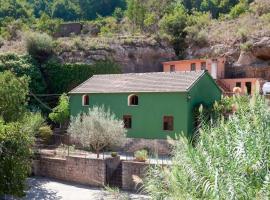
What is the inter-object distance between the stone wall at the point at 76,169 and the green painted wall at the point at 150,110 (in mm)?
6246

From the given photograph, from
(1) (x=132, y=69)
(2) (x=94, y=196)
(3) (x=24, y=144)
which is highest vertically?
(1) (x=132, y=69)

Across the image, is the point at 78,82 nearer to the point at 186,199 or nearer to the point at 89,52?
the point at 89,52

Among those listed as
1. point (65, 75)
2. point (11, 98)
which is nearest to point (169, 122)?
point (11, 98)

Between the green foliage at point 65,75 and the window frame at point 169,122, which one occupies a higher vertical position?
the green foliage at point 65,75

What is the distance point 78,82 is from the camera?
4391 cm

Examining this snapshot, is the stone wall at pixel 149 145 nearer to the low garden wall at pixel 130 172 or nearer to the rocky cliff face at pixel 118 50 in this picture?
the low garden wall at pixel 130 172

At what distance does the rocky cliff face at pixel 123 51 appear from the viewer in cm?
4638

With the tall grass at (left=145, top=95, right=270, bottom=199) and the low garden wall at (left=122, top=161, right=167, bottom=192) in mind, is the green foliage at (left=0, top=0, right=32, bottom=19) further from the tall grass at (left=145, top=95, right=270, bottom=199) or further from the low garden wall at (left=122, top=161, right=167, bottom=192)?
the tall grass at (left=145, top=95, right=270, bottom=199)

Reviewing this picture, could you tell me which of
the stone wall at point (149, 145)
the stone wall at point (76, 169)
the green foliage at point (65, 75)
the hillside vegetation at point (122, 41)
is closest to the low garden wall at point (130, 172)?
the stone wall at point (76, 169)

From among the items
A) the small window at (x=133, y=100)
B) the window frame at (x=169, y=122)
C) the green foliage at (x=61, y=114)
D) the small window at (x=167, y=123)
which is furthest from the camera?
the green foliage at (x=61, y=114)

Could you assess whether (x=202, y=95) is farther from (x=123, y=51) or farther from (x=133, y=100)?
(x=123, y=51)

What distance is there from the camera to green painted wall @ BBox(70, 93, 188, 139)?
31328 millimetres

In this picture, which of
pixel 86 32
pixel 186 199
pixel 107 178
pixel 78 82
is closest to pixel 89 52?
pixel 78 82

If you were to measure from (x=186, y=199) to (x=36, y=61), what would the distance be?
120 ft
